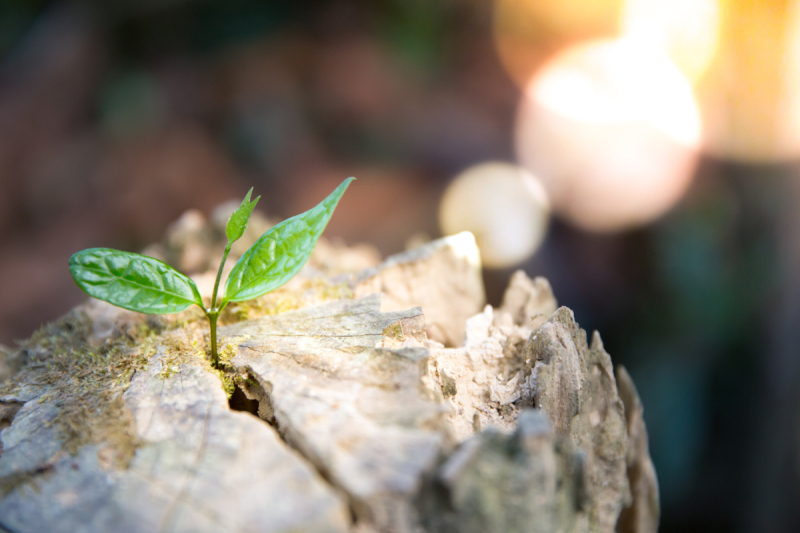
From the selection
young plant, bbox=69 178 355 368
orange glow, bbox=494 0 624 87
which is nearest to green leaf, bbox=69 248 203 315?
young plant, bbox=69 178 355 368

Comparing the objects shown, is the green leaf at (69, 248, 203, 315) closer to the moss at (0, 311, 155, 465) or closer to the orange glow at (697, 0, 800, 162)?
the moss at (0, 311, 155, 465)

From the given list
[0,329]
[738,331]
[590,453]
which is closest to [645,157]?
[738,331]

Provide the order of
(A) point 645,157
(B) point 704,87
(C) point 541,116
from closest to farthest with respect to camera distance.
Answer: (B) point 704,87 → (A) point 645,157 → (C) point 541,116

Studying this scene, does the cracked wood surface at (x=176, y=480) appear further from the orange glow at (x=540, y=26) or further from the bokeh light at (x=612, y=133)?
the orange glow at (x=540, y=26)

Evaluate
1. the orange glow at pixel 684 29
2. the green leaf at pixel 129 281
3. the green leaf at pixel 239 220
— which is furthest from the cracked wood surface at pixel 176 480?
the orange glow at pixel 684 29

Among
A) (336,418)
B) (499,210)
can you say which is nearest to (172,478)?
(336,418)

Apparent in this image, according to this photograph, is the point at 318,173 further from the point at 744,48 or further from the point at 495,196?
the point at 744,48
